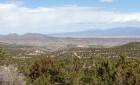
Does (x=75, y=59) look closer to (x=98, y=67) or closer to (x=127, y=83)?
(x=98, y=67)

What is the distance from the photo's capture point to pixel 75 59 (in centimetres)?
7300

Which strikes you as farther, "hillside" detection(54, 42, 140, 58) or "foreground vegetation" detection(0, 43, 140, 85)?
"hillside" detection(54, 42, 140, 58)

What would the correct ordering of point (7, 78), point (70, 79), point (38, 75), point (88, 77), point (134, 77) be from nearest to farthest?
point (7, 78) → point (134, 77) → point (70, 79) → point (88, 77) → point (38, 75)

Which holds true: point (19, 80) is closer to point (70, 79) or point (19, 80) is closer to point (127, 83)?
point (70, 79)

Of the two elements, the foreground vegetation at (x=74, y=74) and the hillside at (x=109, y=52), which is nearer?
the foreground vegetation at (x=74, y=74)

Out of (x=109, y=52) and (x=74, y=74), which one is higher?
(x=74, y=74)

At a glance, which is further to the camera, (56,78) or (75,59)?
(75,59)

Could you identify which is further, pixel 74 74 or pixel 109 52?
pixel 109 52

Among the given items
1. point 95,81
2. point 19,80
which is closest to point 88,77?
point 95,81

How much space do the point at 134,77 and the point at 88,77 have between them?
39.5 ft

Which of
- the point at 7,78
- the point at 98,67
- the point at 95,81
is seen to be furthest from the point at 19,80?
the point at 98,67

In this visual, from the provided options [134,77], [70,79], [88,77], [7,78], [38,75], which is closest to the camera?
[7,78]

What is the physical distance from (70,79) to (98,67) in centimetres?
980

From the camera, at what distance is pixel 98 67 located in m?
69.0
